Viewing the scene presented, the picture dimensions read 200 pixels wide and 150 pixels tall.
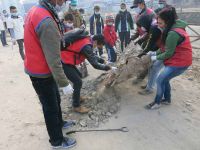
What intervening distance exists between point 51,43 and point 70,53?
1.29 metres

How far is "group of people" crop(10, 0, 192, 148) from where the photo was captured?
2.73 meters

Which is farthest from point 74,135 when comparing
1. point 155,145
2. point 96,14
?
A: point 96,14

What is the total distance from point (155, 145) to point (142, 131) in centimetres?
35

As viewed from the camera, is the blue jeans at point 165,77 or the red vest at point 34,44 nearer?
the red vest at point 34,44

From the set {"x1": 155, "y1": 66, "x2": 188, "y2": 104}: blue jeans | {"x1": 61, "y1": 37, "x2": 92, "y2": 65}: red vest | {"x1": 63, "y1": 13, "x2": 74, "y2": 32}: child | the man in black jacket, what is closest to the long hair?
{"x1": 155, "y1": 66, "x2": 188, "y2": 104}: blue jeans

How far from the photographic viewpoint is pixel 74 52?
3.91 m

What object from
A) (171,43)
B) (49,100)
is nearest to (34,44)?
(49,100)

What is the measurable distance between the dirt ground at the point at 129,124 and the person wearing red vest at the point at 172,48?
39cm

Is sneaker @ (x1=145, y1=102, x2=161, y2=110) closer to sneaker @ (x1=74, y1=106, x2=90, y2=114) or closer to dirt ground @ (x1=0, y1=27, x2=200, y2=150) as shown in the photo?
dirt ground @ (x1=0, y1=27, x2=200, y2=150)

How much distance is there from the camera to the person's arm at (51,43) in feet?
8.54

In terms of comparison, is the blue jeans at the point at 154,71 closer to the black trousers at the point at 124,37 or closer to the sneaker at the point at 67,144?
the sneaker at the point at 67,144

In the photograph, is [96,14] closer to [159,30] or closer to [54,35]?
[159,30]

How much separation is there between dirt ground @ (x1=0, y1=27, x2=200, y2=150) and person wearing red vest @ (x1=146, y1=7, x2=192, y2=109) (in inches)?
15.5

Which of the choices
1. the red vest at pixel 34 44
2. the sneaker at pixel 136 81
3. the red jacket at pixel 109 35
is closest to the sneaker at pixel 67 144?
the red vest at pixel 34 44
